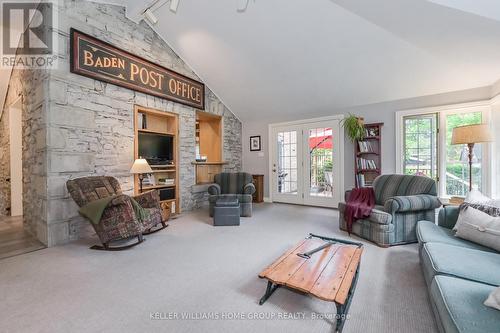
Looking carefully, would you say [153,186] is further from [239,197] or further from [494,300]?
[494,300]

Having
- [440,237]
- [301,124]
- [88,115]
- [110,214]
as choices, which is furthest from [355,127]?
[88,115]

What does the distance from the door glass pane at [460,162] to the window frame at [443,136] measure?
0.20 ft

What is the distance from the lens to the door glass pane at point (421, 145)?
424cm

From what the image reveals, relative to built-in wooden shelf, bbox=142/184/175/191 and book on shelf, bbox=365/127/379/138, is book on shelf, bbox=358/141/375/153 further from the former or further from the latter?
built-in wooden shelf, bbox=142/184/175/191

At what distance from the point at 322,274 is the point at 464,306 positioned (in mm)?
767

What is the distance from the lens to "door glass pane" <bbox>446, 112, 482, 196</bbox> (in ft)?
12.5

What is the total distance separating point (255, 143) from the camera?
6430 mm

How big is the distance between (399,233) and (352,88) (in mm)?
2910

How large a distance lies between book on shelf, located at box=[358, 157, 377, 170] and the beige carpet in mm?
2175

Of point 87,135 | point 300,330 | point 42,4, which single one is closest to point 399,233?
point 300,330

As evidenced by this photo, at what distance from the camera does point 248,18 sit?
12.1 feet

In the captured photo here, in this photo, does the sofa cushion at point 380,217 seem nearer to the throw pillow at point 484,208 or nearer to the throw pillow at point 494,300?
the throw pillow at point 484,208

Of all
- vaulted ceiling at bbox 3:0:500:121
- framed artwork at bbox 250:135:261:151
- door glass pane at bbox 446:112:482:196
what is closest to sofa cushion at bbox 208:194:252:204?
framed artwork at bbox 250:135:261:151

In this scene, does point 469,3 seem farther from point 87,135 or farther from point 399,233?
point 87,135
